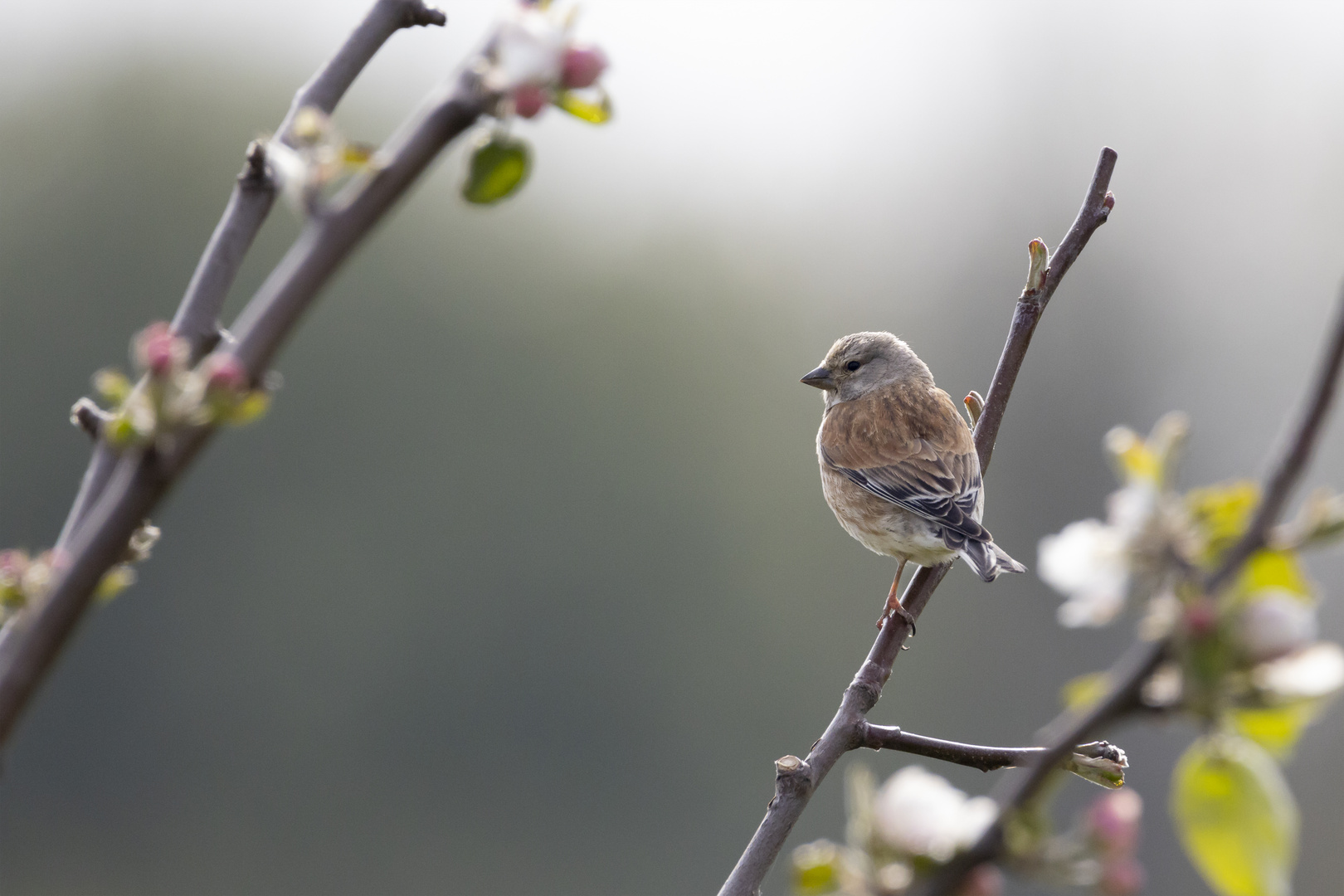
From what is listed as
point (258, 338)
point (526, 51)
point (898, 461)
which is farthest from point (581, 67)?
point (898, 461)

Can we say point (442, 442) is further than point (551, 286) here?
No

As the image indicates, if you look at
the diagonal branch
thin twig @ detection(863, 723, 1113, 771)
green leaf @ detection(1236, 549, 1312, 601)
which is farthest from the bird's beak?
green leaf @ detection(1236, 549, 1312, 601)

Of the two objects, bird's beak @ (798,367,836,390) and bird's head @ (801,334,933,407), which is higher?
bird's head @ (801,334,933,407)

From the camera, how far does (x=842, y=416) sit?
5434mm

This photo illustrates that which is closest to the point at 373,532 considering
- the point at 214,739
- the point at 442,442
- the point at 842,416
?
the point at 442,442

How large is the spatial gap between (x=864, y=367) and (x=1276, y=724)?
4.93 m

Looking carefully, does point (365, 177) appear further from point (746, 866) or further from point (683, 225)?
point (683, 225)

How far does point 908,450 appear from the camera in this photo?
4.99 m

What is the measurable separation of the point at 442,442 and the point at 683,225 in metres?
9.49

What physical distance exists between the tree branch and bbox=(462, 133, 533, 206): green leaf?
898 mm

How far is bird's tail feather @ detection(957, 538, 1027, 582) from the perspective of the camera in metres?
3.90

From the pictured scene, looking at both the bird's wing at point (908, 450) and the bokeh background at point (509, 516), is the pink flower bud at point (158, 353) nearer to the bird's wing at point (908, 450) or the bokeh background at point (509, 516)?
the bird's wing at point (908, 450)

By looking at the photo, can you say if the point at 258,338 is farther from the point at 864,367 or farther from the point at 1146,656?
the point at 864,367

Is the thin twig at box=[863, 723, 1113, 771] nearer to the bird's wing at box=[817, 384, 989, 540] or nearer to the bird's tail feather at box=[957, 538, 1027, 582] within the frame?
the bird's tail feather at box=[957, 538, 1027, 582]
